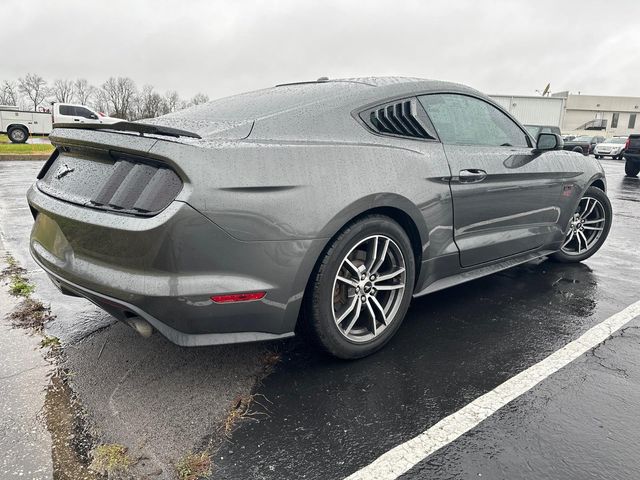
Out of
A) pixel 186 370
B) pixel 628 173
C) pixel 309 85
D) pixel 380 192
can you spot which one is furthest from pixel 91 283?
pixel 628 173

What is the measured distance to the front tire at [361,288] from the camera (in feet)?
7.59

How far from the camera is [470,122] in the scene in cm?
320

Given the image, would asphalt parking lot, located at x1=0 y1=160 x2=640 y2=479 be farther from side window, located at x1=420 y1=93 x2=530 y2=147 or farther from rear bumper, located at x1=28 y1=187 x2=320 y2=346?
side window, located at x1=420 y1=93 x2=530 y2=147

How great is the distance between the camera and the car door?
2.93m

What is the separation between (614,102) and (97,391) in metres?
79.4

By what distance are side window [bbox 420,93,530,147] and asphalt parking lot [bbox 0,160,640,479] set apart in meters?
1.21

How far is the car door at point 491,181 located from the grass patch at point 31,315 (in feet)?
9.07

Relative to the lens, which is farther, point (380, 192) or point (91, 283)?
point (380, 192)

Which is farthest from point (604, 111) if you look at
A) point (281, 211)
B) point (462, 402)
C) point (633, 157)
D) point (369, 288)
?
point (281, 211)

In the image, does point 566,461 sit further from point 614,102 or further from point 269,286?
point 614,102

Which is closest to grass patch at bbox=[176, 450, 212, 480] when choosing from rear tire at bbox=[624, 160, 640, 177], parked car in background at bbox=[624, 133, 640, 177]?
parked car in background at bbox=[624, 133, 640, 177]

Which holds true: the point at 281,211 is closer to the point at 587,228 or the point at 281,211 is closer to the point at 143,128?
the point at 143,128

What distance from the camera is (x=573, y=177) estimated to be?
396cm

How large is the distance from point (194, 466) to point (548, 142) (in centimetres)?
337
